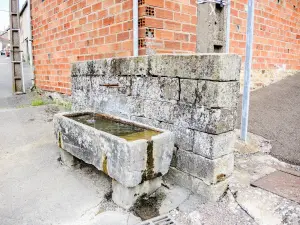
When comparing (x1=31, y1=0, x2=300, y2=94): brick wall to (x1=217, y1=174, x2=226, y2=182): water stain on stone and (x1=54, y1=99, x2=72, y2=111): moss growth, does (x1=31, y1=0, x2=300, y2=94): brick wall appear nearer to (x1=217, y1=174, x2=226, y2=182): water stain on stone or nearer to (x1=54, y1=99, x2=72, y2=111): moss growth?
(x1=54, y1=99, x2=72, y2=111): moss growth

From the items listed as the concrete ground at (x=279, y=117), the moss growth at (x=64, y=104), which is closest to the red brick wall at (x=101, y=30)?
the moss growth at (x=64, y=104)

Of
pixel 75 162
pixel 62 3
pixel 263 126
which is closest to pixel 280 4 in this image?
pixel 263 126

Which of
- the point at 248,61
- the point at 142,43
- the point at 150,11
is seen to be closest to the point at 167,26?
the point at 150,11

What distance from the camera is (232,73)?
2092 millimetres

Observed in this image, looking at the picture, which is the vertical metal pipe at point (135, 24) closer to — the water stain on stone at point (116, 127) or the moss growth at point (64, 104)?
the water stain on stone at point (116, 127)

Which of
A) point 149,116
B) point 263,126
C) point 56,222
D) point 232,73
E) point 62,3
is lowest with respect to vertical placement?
point 56,222

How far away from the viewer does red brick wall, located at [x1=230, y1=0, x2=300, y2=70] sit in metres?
4.74

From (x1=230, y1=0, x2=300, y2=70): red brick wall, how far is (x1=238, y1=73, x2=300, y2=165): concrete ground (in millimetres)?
715

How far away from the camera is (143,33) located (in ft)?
10.3

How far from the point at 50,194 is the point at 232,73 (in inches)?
75.8

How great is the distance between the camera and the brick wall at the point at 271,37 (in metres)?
4.77

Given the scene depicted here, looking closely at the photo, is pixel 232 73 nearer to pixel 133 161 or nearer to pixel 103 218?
pixel 133 161

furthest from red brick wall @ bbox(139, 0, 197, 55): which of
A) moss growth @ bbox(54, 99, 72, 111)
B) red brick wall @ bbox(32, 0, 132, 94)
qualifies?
moss growth @ bbox(54, 99, 72, 111)

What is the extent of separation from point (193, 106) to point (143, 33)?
4.55ft
